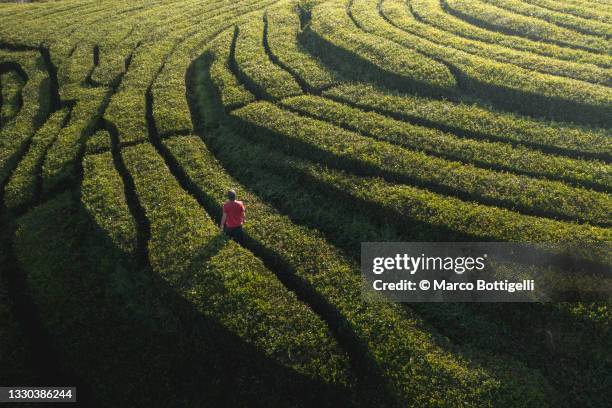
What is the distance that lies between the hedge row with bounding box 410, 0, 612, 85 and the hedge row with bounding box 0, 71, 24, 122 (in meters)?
18.4

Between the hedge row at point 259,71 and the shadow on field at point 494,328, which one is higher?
the hedge row at point 259,71

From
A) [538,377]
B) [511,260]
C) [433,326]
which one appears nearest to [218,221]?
[433,326]

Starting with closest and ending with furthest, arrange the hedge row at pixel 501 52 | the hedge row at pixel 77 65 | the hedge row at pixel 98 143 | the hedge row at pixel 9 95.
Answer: the hedge row at pixel 98 143 → the hedge row at pixel 501 52 → the hedge row at pixel 9 95 → the hedge row at pixel 77 65

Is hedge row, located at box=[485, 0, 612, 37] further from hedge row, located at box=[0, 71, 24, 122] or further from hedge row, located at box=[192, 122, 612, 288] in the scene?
hedge row, located at box=[0, 71, 24, 122]

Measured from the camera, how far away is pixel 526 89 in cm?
1805

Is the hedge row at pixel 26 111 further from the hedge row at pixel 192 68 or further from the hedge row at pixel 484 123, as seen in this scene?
the hedge row at pixel 484 123

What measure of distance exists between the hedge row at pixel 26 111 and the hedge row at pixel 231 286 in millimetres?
6321

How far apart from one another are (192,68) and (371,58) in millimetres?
8324

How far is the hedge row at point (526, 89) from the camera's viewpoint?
56.6 ft

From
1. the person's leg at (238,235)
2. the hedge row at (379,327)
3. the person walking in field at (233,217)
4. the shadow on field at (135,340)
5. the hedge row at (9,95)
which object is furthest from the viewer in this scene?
the hedge row at (9,95)

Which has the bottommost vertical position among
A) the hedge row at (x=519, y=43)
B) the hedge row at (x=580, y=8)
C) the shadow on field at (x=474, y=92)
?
the shadow on field at (x=474, y=92)

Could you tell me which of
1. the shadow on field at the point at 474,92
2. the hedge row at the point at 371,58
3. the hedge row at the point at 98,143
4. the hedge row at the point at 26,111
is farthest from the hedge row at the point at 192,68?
the hedge row at the point at 26,111

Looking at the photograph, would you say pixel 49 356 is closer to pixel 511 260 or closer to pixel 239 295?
pixel 239 295

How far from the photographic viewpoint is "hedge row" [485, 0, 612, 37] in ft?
74.4
